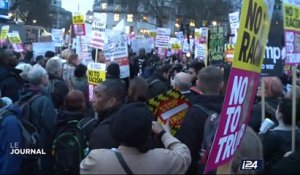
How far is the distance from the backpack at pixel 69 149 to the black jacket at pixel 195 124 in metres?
1.02

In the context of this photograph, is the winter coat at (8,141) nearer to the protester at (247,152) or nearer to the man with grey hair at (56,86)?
the man with grey hair at (56,86)

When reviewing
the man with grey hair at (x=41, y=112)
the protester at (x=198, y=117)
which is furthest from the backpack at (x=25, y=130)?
the protester at (x=198, y=117)

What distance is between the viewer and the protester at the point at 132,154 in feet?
9.89

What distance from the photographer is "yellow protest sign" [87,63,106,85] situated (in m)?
8.31

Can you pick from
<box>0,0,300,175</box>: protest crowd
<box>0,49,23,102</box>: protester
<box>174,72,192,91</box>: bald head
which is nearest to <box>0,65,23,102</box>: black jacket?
<box>0,49,23,102</box>: protester

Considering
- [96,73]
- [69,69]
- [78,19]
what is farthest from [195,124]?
[78,19]

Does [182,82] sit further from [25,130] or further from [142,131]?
[142,131]

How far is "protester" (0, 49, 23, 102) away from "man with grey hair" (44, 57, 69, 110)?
0.58m

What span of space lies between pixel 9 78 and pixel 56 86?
1176 mm

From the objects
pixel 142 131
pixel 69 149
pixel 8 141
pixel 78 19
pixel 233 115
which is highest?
pixel 78 19

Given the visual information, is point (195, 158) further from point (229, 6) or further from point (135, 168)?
point (229, 6)

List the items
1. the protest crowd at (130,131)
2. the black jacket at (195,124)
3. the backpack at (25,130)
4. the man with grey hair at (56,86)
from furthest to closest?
the man with grey hair at (56,86) < the backpack at (25,130) < the black jacket at (195,124) < the protest crowd at (130,131)

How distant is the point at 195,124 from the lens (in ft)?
15.9

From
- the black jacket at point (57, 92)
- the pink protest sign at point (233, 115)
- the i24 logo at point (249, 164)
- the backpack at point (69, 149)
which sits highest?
the pink protest sign at point (233, 115)
